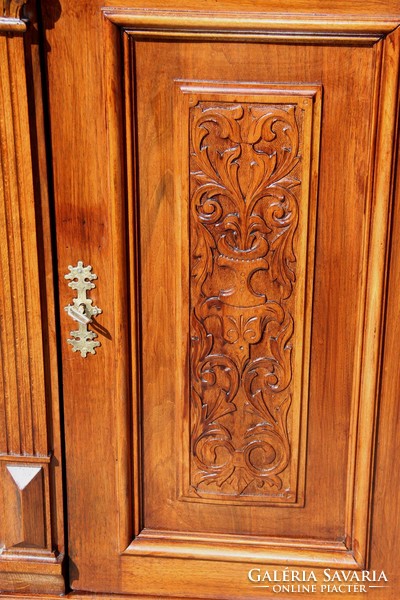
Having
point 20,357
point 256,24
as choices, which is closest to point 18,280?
point 20,357

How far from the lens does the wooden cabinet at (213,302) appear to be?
1.20 meters

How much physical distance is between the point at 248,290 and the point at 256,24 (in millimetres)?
401

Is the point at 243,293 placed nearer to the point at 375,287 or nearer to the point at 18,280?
the point at 375,287

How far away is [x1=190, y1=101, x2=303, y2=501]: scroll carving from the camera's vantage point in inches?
48.4

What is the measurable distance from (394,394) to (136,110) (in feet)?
2.00

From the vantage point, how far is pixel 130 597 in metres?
1.44

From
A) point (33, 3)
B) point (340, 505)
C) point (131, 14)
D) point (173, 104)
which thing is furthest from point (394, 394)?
point (33, 3)

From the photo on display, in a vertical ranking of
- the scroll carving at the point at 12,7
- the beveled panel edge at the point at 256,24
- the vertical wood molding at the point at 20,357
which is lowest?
the vertical wood molding at the point at 20,357

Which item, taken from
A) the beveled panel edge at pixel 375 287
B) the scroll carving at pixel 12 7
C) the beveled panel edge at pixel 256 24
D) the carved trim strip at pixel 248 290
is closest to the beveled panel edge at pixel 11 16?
the scroll carving at pixel 12 7

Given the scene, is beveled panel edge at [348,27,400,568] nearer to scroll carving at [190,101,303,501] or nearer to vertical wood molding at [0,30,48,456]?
scroll carving at [190,101,303,501]

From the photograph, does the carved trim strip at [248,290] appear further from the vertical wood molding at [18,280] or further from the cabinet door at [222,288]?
the vertical wood molding at [18,280]

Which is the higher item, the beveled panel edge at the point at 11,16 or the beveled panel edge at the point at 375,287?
the beveled panel edge at the point at 11,16

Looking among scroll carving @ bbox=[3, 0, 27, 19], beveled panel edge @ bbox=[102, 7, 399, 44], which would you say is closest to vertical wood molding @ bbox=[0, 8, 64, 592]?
scroll carving @ bbox=[3, 0, 27, 19]

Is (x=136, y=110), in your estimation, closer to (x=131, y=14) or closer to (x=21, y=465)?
(x=131, y=14)
